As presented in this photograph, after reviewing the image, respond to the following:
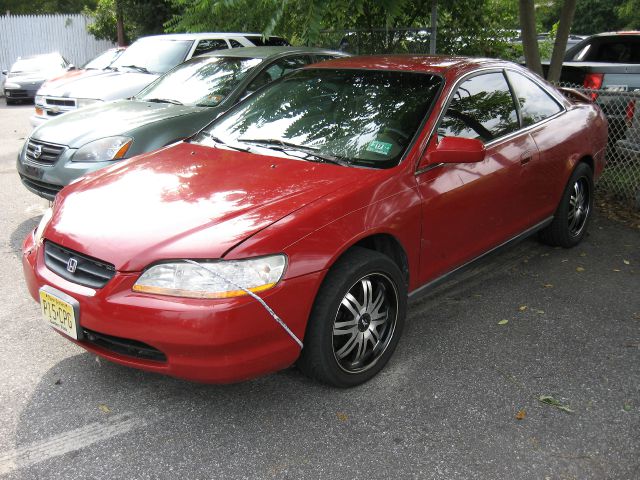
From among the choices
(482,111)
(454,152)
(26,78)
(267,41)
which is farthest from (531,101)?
(26,78)

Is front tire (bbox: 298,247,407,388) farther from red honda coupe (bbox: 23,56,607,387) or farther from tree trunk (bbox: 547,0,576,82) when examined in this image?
tree trunk (bbox: 547,0,576,82)

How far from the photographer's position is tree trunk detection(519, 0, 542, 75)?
7.76 m

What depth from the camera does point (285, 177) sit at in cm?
324

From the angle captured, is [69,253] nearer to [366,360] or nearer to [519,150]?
[366,360]

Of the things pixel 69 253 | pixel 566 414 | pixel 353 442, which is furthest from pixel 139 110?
pixel 566 414

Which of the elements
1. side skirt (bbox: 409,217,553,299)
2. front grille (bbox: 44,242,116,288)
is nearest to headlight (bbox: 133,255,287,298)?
front grille (bbox: 44,242,116,288)

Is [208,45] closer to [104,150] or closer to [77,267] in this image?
[104,150]

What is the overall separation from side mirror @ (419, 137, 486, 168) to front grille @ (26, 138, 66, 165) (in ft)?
11.2

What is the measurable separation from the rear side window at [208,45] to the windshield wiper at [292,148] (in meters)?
5.16

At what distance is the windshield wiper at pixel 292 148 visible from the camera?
342 centimetres

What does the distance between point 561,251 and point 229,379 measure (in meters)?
3.54

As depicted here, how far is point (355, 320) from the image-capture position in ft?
10.2

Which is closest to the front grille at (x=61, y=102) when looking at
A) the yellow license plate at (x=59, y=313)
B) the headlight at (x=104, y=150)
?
the headlight at (x=104, y=150)

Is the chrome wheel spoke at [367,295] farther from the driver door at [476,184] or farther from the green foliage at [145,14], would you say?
the green foliage at [145,14]
